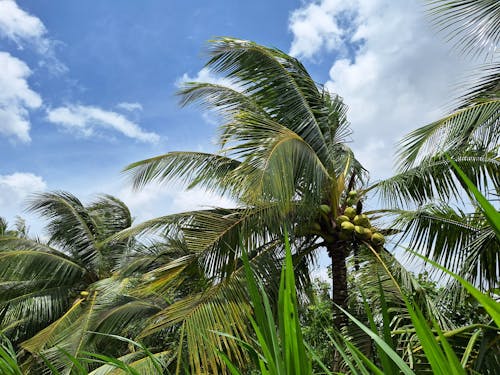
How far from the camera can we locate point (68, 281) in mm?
10711

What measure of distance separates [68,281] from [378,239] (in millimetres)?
7740

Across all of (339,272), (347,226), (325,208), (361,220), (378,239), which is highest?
(325,208)

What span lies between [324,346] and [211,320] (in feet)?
13.2

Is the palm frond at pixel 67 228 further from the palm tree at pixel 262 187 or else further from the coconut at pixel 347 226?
the coconut at pixel 347 226

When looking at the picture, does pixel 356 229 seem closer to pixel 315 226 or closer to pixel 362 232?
pixel 362 232

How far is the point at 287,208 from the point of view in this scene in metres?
4.48

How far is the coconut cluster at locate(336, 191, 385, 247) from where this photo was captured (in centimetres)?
541

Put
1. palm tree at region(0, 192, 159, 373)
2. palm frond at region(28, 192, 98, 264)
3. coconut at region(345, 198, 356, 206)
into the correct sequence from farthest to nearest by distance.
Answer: palm frond at region(28, 192, 98, 264) < palm tree at region(0, 192, 159, 373) < coconut at region(345, 198, 356, 206)

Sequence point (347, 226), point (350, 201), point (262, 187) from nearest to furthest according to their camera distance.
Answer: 1. point (262, 187)
2. point (347, 226)
3. point (350, 201)

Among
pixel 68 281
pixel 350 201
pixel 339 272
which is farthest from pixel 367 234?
pixel 68 281

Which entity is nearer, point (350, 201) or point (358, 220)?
point (358, 220)

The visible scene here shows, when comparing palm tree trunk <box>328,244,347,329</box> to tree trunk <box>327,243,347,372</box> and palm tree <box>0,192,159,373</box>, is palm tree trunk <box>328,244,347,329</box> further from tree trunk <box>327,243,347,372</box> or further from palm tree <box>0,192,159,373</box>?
palm tree <box>0,192,159,373</box>

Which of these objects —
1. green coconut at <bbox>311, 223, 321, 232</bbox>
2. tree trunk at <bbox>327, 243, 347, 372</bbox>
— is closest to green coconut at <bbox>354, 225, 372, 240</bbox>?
tree trunk at <bbox>327, 243, 347, 372</bbox>

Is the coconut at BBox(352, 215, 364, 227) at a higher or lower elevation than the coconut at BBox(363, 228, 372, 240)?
higher
